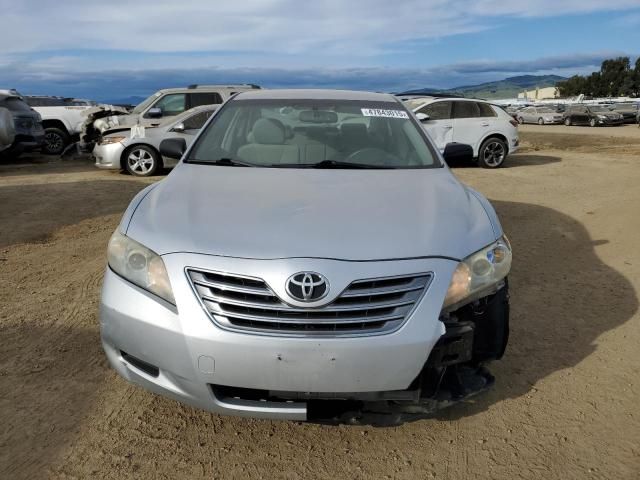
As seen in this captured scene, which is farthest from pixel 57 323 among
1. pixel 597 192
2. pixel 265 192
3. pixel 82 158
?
pixel 82 158

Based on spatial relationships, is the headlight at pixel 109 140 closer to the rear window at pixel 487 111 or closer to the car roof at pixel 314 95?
the car roof at pixel 314 95

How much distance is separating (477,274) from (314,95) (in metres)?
2.45

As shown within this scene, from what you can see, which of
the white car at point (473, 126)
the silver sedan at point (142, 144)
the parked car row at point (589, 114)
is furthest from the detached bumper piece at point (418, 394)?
the parked car row at point (589, 114)

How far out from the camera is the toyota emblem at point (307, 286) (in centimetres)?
223

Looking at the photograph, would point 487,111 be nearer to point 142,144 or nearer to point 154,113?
point 154,113

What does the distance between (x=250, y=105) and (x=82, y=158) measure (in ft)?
39.6

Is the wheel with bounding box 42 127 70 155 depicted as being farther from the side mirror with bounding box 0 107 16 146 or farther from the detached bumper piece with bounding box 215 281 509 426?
the detached bumper piece with bounding box 215 281 509 426

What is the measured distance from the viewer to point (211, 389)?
7.56 feet

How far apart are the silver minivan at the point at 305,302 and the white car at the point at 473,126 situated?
34.5 ft

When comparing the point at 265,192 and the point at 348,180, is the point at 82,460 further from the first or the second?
the point at 348,180

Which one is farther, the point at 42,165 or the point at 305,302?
the point at 42,165

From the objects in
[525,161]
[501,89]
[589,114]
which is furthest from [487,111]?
[501,89]

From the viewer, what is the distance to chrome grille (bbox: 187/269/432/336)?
2244mm

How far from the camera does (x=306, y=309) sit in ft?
7.32
